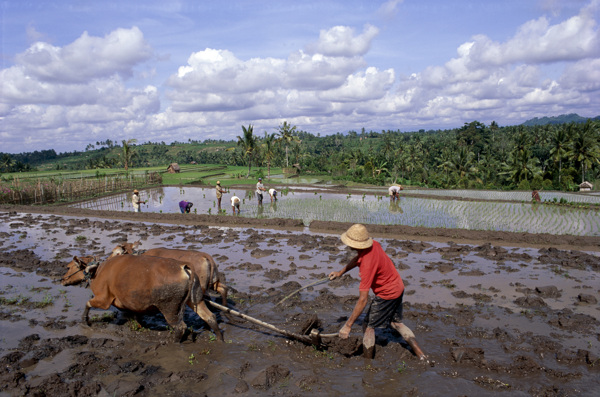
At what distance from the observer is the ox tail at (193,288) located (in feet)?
→ 18.1

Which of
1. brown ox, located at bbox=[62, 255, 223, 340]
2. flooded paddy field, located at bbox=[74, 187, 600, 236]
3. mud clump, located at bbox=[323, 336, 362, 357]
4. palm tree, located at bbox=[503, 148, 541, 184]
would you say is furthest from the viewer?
palm tree, located at bbox=[503, 148, 541, 184]

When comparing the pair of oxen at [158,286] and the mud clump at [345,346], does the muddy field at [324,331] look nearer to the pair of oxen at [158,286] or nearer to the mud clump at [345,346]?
the mud clump at [345,346]

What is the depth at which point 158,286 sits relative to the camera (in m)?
5.49

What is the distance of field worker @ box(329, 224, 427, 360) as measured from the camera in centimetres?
479

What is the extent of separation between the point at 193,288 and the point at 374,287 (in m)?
2.45

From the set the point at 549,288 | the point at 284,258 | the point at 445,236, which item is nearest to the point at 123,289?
the point at 284,258

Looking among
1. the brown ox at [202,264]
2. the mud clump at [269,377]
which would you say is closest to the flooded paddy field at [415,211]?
the brown ox at [202,264]

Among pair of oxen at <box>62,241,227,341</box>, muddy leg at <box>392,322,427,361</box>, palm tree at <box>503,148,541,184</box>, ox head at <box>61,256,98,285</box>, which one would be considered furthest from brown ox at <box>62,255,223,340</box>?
palm tree at <box>503,148,541,184</box>

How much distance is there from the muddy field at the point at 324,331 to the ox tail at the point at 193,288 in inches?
25.8

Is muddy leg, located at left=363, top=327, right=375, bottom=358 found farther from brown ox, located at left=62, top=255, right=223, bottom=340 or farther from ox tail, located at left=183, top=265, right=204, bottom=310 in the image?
ox tail, located at left=183, top=265, right=204, bottom=310

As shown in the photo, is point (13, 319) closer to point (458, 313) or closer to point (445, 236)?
point (458, 313)

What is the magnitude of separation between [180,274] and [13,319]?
3330 mm

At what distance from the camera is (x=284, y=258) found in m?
10.3

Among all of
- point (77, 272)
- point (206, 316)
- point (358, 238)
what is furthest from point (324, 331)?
point (77, 272)
